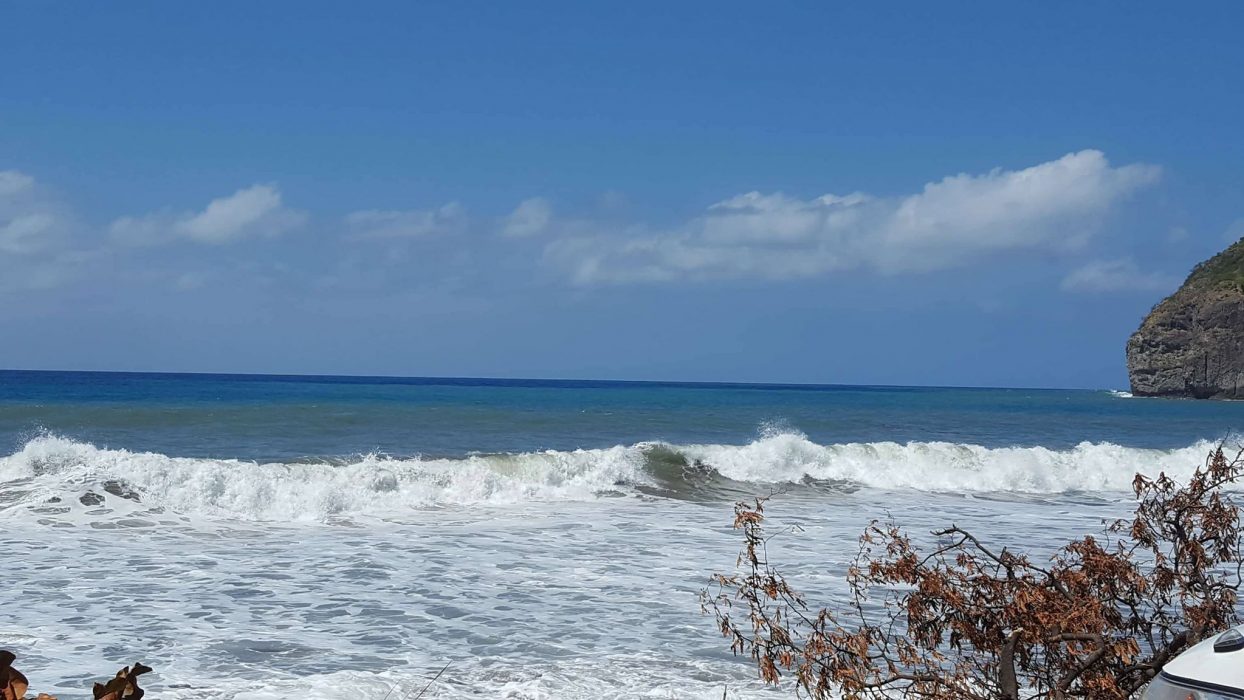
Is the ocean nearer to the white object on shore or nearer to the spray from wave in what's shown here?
the spray from wave

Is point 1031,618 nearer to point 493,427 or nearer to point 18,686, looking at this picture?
point 18,686

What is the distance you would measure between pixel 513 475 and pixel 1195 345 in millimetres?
88682

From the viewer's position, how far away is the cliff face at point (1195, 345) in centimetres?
9175

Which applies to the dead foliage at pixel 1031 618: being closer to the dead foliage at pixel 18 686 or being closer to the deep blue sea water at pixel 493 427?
the dead foliage at pixel 18 686

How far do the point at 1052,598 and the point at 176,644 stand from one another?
7149 mm

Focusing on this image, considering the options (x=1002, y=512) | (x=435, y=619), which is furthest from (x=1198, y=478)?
(x=1002, y=512)

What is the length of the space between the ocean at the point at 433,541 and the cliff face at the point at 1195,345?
6798cm

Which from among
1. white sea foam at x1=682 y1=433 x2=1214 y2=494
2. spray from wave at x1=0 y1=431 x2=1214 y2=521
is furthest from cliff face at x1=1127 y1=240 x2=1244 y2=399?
white sea foam at x1=682 y1=433 x2=1214 y2=494

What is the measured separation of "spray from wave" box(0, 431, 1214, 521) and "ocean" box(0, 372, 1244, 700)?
7cm

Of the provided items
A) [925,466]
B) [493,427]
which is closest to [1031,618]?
[925,466]

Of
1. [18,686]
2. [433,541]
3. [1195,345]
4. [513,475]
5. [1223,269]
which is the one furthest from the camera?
[1223,269]

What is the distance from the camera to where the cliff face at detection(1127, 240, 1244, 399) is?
3612 inches

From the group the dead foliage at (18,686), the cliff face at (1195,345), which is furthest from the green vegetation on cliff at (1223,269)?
the dead foliage at (18,686)

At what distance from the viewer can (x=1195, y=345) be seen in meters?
94.2
